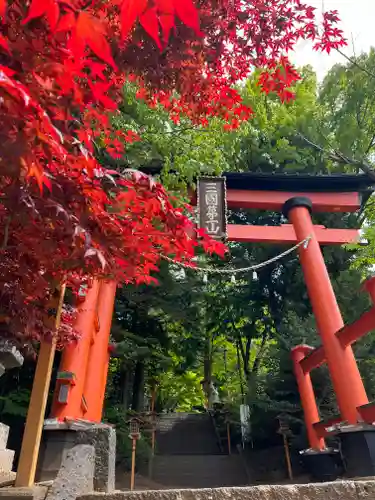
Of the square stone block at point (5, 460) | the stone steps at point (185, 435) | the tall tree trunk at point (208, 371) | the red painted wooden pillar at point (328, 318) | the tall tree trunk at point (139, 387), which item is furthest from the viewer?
the tall tree trunk at point (208, 371)

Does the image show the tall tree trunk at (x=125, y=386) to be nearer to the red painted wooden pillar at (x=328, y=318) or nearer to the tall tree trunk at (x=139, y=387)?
the tall tree trunk at (x=139, y=387)

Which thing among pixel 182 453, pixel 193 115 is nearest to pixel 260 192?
pixel 193 115

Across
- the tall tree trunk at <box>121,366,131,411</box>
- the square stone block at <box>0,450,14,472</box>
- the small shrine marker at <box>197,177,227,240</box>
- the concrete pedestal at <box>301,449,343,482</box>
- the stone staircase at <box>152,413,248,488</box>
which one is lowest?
the square stone block at <box>0,450,14,472</box>

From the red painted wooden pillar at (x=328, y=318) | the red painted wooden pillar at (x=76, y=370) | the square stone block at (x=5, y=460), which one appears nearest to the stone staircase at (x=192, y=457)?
the red painted wooden pillar at (x=328, y=318)

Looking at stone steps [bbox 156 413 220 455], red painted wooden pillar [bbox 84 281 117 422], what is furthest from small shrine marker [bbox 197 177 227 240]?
stone steps [bbox 156 413 220 455]

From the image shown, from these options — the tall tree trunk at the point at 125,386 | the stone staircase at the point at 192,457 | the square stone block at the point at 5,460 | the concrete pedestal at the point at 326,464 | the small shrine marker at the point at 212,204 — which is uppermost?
the small shrine marker at the point at 212,204

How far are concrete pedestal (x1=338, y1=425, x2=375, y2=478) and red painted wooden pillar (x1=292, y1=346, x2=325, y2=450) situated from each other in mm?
1124

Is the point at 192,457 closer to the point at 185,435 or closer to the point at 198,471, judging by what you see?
the point at 198,471

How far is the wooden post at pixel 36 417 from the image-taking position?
2754 millimetres

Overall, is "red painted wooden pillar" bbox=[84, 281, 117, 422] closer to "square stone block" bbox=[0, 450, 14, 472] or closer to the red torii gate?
the red torii gate

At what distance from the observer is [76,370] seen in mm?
6266

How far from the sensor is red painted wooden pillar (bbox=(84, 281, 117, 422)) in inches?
269

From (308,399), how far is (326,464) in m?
1.41

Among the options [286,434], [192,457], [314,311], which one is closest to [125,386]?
[192,457]
